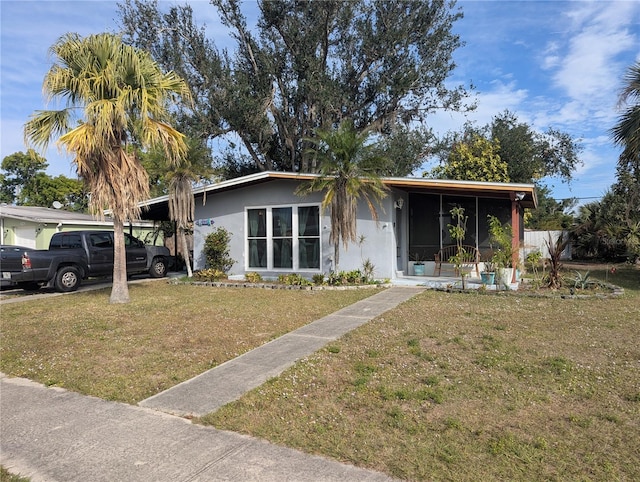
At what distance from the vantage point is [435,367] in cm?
494

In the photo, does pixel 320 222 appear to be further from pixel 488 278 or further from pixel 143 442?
pixel 143 442

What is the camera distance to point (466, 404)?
3.92 meters

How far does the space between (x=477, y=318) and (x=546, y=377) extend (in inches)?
117

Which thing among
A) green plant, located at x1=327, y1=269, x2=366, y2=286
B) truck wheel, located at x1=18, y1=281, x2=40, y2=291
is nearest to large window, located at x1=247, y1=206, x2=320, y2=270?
green plant, located at x1=327, y1=269, x2=366, y2=286

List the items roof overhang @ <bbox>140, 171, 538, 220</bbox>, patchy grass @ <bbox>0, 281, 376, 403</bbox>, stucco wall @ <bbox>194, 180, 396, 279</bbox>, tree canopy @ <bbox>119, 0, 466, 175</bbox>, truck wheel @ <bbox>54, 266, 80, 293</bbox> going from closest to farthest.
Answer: patchy grass @ <bbox>0, 281, 376, 403</bbox> < roof overhang @ <bbox>140, 171, 538, 220</bbox> < truck wheel @ <bbox>54, 266, 80, 293</bbox> < stucco wall @ <bbox>194, 180, 396, 279</bbox> < tree canopy @ <bbox>119, 0, 466, 175</bbox>

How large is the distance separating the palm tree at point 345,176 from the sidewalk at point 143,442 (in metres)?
7.09

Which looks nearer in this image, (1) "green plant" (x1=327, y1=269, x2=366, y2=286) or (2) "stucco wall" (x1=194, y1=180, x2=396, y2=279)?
(1) "green plant" (x1=327, y1=269, x2=366, y2=286)

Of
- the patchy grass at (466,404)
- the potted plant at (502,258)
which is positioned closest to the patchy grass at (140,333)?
the patchy grass at (466,404)

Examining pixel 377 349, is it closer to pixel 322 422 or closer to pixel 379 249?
pixel 322 422

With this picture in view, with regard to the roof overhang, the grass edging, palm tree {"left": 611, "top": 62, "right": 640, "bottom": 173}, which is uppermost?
palm tree {"left": 611, "top": 62, "right": 640, "bottom": 173}

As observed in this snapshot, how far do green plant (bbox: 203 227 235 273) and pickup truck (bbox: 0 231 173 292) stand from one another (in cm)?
260

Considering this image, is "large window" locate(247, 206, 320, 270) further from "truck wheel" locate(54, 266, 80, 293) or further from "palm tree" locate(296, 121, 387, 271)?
"truck wheel" locate(54, 266, 80, 293)

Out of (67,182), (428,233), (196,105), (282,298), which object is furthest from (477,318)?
(67,182)

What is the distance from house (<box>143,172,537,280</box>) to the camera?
12.7 meters
